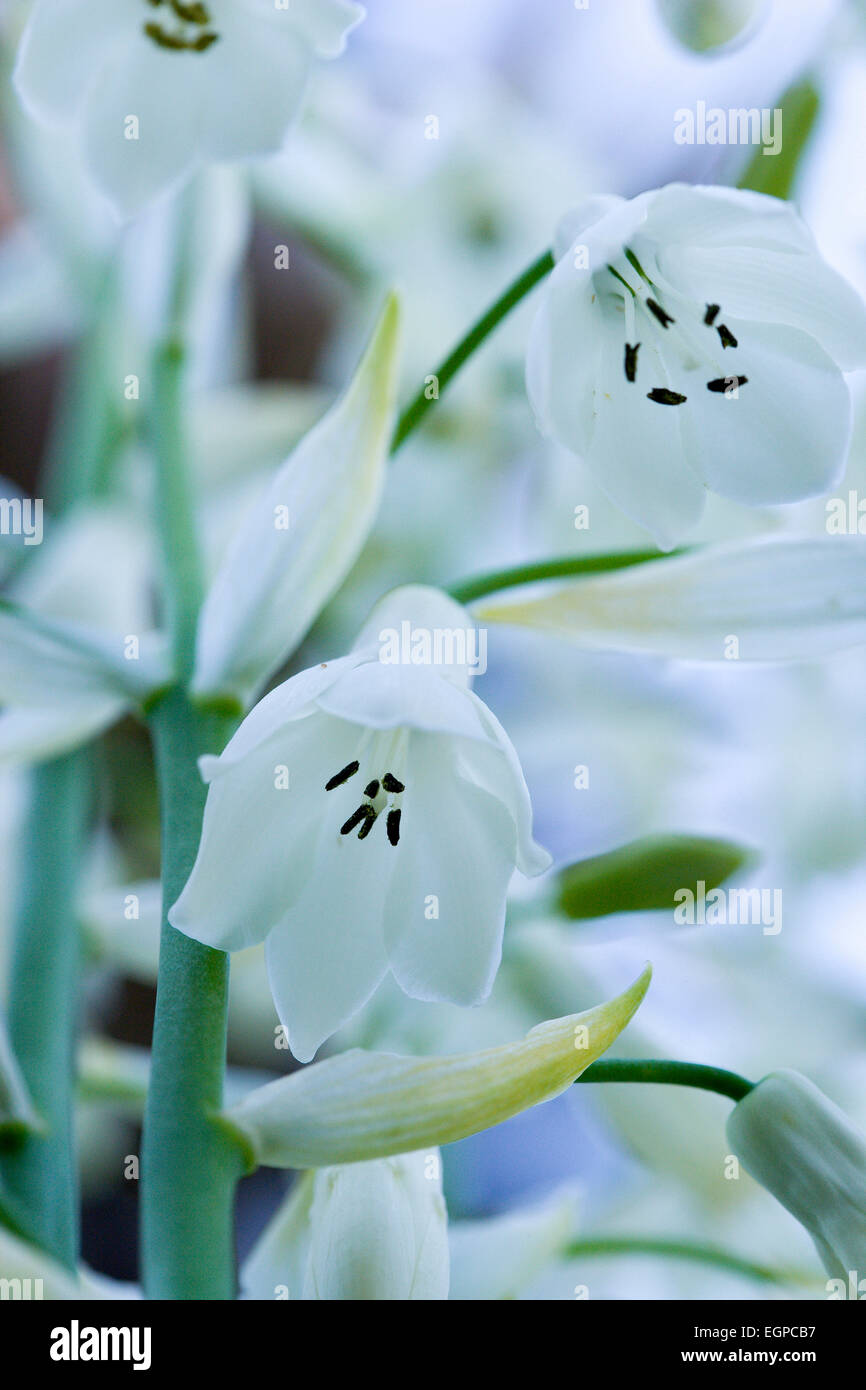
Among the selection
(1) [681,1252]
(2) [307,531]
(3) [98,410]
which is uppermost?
(3) [98,410]

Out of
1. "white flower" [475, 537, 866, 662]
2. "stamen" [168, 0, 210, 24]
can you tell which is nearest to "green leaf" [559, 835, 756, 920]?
"white flower" [475, 537, 866, 662]

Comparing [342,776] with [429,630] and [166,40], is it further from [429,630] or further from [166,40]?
[166,40]

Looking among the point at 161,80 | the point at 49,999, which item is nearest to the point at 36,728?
the point at 49,999

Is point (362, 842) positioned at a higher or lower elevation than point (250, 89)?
lower

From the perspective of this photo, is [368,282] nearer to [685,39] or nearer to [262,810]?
[685,39]

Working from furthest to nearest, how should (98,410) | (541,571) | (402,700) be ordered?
(98,410) < (541,571) < (402,700)

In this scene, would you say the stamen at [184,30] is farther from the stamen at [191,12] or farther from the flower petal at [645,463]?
the flower petal at [645,463]
